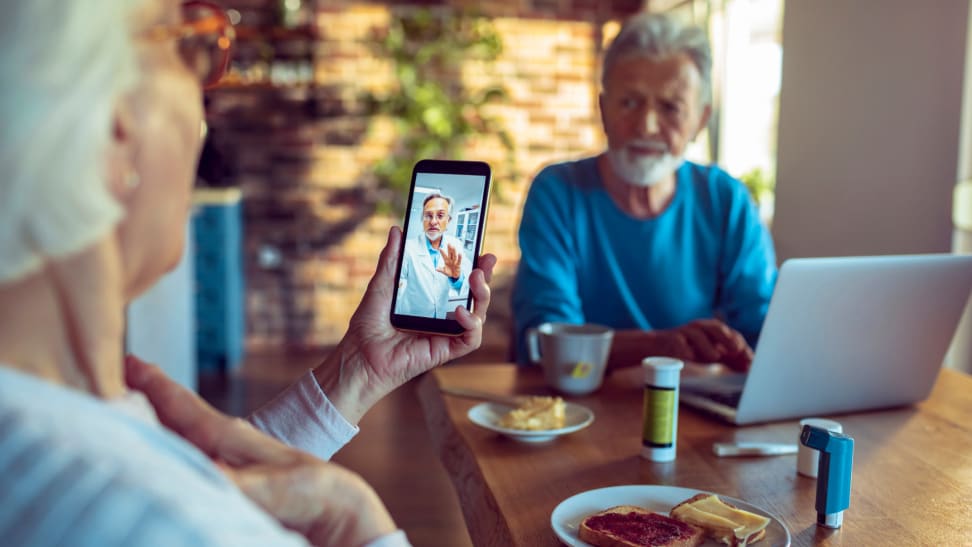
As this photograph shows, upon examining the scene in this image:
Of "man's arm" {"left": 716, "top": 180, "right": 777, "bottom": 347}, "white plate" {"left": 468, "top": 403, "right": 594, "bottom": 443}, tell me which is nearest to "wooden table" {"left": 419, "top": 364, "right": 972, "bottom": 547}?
"white plate" {"left": 468, "top": 403, "right": 594, "bottom": 443}

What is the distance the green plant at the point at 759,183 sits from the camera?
13.4 feet

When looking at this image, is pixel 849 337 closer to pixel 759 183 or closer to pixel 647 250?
pixel 647 250

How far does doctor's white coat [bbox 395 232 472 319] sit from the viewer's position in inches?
44.9

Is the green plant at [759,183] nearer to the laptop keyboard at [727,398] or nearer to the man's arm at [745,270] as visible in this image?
the man's arm at [745,270]

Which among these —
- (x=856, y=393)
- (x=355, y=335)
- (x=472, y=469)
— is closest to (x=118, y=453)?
(x=355, y=335)

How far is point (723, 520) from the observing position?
95 cm

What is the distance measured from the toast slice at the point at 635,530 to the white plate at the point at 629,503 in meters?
0.02

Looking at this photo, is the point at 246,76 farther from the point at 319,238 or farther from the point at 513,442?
the point at 513,442

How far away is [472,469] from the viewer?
1227mm

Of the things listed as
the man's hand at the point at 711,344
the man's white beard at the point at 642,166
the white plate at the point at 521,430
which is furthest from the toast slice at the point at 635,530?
the man's white beard at the point at 642,166

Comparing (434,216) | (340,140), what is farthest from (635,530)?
(340,140)

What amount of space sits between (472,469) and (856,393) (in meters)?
0.70

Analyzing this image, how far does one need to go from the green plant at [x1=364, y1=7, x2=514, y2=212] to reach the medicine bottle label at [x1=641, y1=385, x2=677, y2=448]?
3.65 m

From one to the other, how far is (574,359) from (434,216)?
0.50 meters
